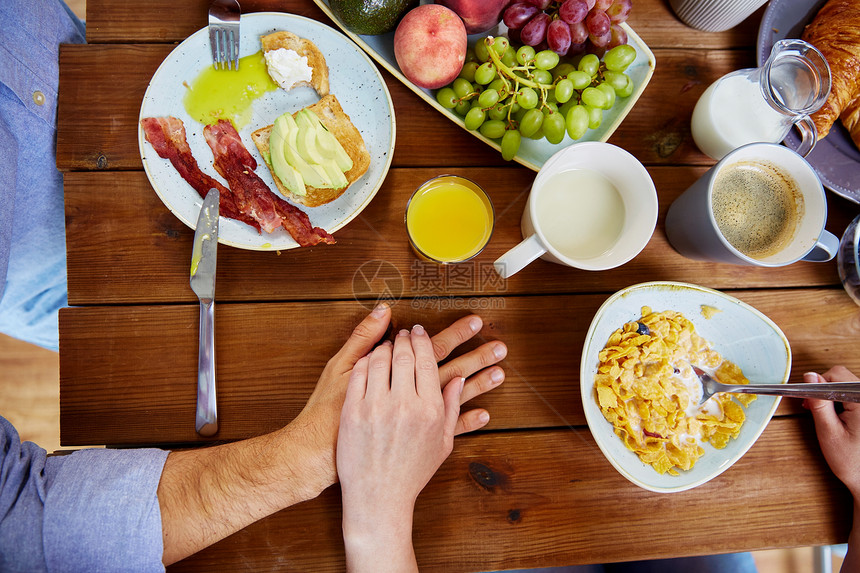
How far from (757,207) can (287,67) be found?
95 cm

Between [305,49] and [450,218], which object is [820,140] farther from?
[305,49]

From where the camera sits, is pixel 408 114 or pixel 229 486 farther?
pixel 408 114

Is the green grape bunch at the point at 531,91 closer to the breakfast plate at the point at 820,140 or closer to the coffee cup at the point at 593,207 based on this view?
the coffee cup at the point at 593,207

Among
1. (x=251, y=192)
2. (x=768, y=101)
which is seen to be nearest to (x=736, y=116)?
(x=768, y=101)

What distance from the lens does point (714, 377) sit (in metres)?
0.98

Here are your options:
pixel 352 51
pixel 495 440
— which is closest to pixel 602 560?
pixel 495 440

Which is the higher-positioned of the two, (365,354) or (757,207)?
(757,207)

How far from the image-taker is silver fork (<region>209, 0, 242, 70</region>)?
39.4 inches

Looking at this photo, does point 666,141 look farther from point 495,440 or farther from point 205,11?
point 205,11

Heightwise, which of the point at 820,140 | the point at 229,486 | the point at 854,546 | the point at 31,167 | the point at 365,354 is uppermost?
the point at 820,140

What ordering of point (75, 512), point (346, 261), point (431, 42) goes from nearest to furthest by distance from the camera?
point (75, 512) → point (431, 42) → point (346, 261)

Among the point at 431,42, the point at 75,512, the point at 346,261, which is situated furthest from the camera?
the point at 346,261

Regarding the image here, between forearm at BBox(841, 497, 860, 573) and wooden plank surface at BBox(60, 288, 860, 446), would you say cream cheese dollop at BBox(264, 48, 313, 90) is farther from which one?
forearm at BBox(841, 497, 860, 573)

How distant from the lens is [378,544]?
88cm
